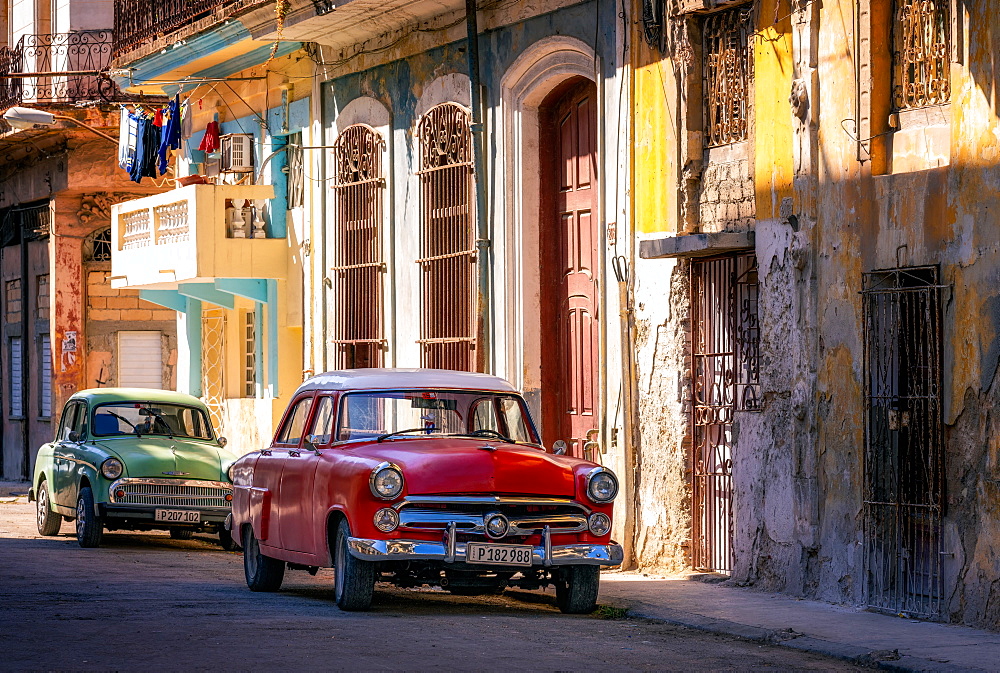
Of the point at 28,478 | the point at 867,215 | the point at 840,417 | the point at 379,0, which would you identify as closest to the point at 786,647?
the point at 840,417

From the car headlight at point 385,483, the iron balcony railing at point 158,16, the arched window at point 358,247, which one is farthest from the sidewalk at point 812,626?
the iron balcony railing at point 158,16

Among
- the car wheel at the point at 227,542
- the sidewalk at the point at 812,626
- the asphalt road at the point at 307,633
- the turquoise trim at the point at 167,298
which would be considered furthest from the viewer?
the turquoise trim at the point at 167,298

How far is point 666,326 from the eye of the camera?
14195 millimetres

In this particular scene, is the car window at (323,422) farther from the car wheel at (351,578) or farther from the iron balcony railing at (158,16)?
the iron balcony railing at (158,16)

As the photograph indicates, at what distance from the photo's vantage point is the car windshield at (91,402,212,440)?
1698 cm

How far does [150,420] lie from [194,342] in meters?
8.16

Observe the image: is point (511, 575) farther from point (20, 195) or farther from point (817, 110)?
point (20, 195)

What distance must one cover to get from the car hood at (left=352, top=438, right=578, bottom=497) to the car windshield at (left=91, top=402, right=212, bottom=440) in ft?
22.1

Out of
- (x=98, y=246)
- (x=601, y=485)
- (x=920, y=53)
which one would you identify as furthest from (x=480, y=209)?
(x=98, y=246)

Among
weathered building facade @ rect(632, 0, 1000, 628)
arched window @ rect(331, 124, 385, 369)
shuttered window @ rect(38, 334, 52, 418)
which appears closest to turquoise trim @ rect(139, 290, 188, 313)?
arched window @ rect(331, 124, 385, 369)

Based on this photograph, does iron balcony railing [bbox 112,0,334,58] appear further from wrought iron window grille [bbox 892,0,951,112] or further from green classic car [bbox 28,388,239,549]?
wrought iron window grille [bbox 892,0,951,112]

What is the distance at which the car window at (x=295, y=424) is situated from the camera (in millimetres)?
11953

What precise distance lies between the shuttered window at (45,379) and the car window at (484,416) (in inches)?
808

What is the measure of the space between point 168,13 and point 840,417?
579 inches
